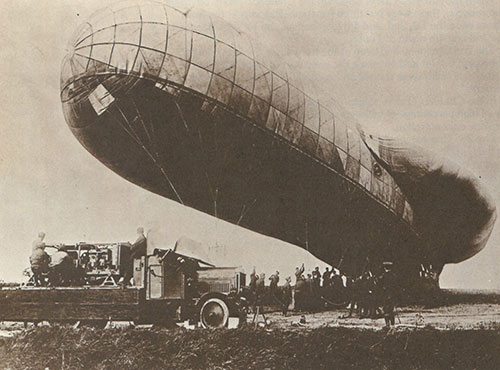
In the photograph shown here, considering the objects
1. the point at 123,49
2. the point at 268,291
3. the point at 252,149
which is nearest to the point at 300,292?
the point at 268,291

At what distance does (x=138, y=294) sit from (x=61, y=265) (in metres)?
1.22

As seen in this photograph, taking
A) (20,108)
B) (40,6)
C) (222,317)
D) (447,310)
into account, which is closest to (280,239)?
(222,317)

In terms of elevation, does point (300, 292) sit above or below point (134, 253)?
below

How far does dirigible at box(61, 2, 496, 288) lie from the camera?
7.20 metres

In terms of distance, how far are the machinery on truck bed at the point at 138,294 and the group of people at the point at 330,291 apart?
368 millimetres

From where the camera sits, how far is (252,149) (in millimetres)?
7852

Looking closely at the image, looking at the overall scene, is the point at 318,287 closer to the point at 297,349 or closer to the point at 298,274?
the point at 298,274

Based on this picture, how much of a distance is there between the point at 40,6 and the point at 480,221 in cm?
706

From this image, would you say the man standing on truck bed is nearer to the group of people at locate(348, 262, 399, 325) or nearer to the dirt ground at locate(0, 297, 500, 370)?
the dirt ground at locate(0, 297, 500, 370)

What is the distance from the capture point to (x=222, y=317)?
780cm

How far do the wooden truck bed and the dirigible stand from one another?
1705mm

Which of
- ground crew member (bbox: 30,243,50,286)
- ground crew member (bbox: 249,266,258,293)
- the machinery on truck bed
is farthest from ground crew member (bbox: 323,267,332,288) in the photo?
ground crew member (bbox: 30,243,50,286)

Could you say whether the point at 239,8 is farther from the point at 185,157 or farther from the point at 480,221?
the point at 480,221

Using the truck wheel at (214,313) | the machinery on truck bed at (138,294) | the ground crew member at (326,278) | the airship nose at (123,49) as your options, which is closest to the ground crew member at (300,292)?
the ground crew member at (326,278)
